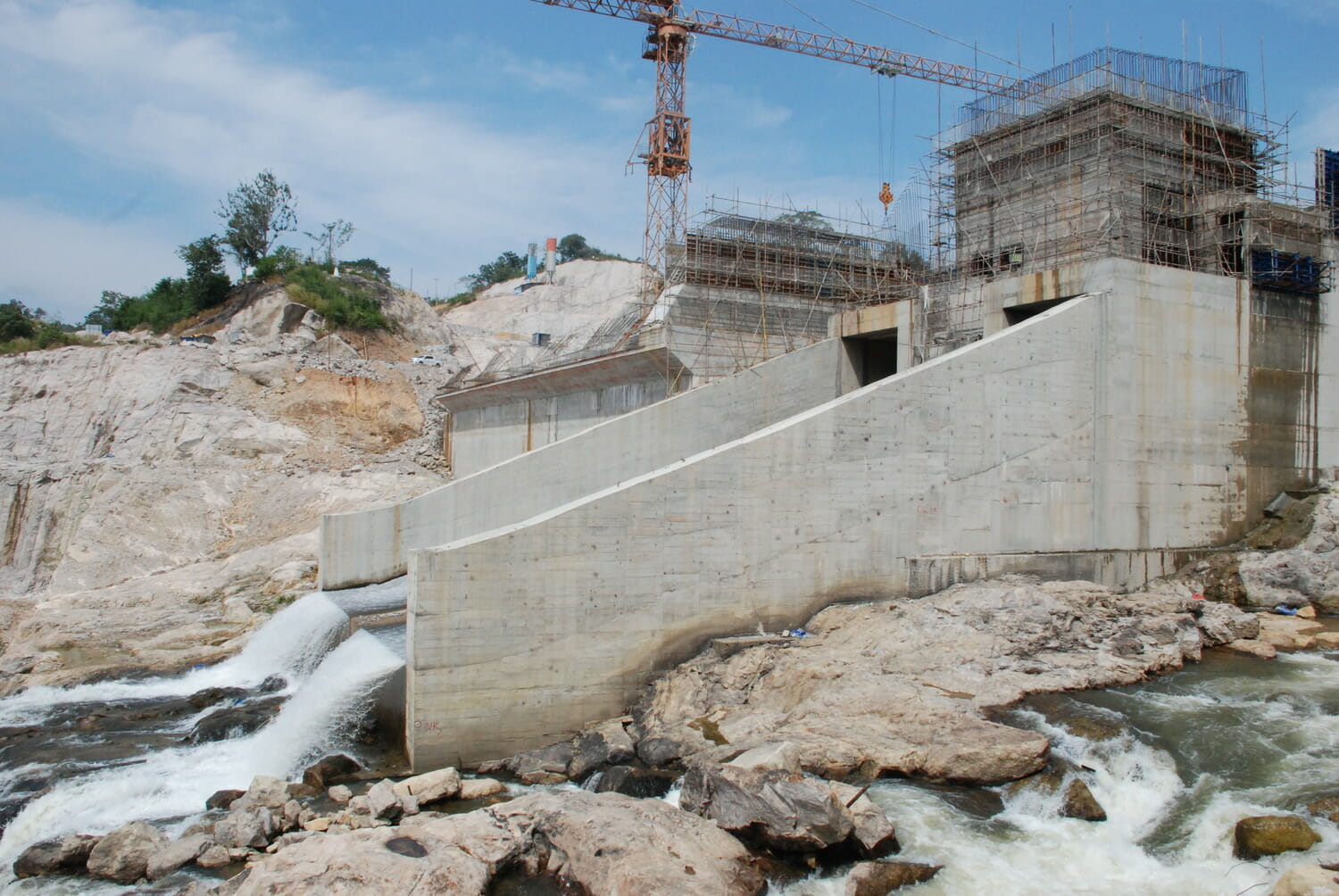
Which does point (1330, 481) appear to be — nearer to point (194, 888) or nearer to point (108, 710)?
point (194, 888)

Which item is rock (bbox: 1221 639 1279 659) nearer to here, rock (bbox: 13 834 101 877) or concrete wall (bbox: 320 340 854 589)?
concrete wall (bbox: 320 340 854 589)

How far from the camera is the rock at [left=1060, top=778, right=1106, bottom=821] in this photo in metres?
8.17

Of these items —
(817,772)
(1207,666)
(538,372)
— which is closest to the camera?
(817,772)

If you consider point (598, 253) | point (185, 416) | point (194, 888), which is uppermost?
point (598, 253)

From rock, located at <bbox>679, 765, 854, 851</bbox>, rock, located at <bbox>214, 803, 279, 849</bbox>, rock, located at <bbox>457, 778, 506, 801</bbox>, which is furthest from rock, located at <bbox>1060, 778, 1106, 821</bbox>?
rock, located at <bbox>214, 803, 279, 849</bbox>

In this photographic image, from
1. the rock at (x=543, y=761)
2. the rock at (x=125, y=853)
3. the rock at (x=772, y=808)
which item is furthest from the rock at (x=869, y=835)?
the rock at (x=125, y=853)

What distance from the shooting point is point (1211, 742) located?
9.36 meters

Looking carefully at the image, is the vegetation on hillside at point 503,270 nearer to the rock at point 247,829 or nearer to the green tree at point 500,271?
the green tree at point 500,271

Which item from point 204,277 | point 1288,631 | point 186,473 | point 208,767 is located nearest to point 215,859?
point 208,767

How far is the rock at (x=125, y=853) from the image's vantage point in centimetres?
830

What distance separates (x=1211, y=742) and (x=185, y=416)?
24922 millimetres

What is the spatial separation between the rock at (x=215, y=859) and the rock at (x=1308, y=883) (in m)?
8.54

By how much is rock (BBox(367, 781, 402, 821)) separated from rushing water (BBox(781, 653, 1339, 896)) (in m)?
3.97

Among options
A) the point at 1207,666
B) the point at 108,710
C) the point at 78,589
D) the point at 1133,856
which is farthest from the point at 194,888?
the point at 78,589
